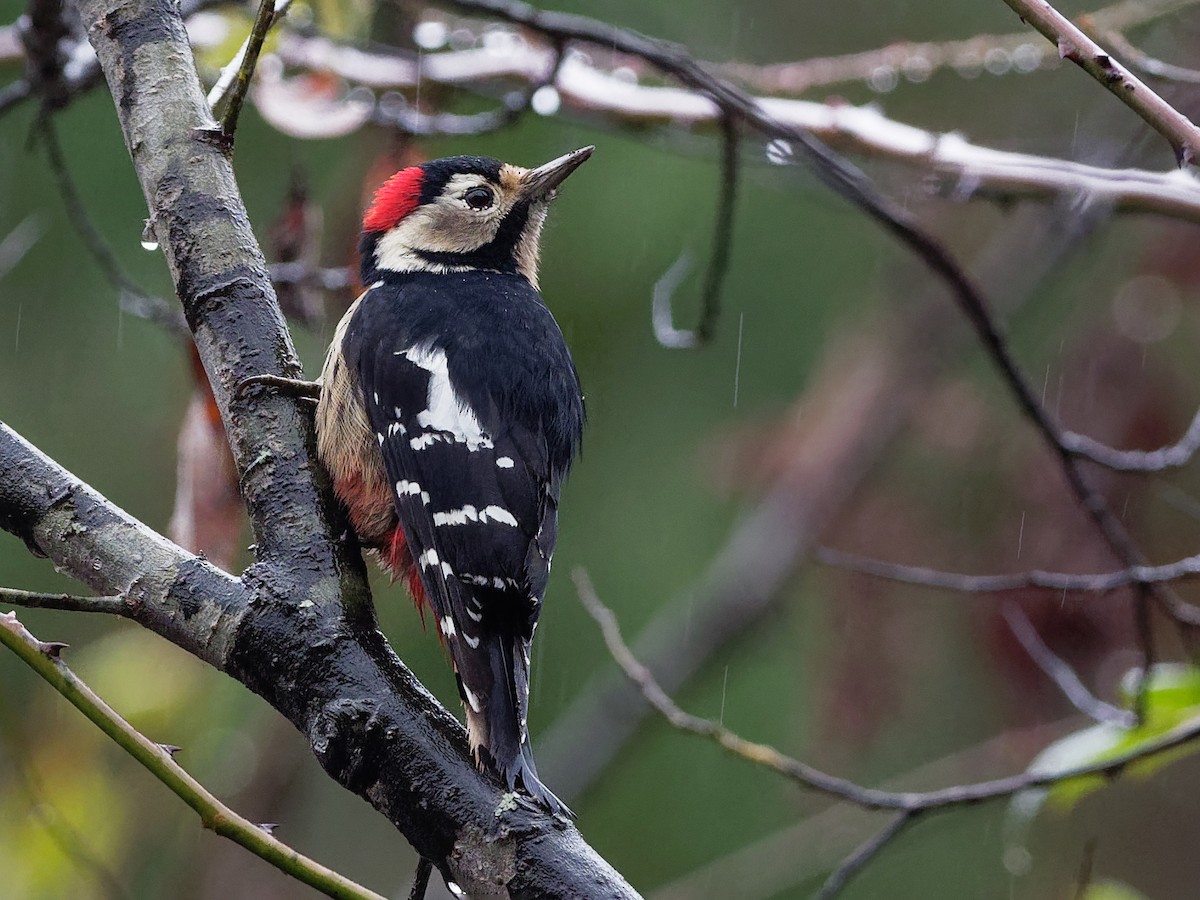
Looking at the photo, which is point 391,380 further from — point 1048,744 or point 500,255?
point 1048,744

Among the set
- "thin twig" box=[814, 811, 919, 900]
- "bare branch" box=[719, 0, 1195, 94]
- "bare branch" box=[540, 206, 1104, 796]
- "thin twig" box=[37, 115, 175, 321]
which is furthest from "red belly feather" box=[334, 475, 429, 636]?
"bare branch" box=[540, 206, 1104, 796]

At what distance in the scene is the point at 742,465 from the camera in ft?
18.6

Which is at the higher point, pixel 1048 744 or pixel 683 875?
pixel 1048 744

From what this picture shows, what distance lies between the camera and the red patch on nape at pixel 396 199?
311cm

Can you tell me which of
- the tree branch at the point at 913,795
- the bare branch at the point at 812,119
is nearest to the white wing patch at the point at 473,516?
the tree branch at the point at 913,795

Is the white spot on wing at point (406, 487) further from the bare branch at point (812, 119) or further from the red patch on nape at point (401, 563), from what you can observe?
the bare branch at point (812, 119)

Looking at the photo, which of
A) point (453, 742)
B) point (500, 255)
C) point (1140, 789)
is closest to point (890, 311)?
point (1140, 789)

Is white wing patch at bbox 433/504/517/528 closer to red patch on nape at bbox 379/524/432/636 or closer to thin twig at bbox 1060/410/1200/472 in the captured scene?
red patch on nape at bbox 379/524/432/636

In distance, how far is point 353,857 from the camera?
22.2 ft

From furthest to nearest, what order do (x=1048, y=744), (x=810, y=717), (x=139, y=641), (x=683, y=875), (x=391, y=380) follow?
(x=683, y=875) → (x=810, y=717) → (x=1048, y=744) → (x=139, y=641) → (x=391, y=380)

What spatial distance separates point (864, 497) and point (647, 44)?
128 inches

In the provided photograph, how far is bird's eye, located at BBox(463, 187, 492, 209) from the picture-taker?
3094mm

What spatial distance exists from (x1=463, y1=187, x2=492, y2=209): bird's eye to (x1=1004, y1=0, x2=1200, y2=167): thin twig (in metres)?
1.67

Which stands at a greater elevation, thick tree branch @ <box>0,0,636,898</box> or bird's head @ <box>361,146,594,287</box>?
bird's head @ <box>361,146,594,287</box>
